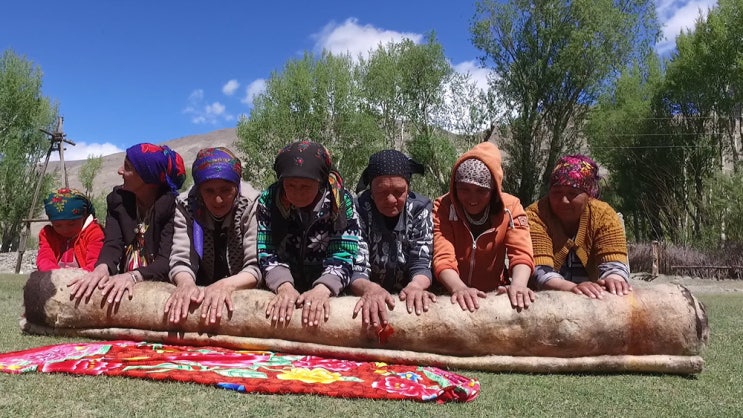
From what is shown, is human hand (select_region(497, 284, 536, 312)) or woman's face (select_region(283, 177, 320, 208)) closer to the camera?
human hand (select_region(497, 284, 536, 312))

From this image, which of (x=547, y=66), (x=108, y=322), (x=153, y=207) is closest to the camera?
(x=108, y=322)

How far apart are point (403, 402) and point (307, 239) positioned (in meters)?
1.55

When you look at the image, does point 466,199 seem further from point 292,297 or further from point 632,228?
point 632,228

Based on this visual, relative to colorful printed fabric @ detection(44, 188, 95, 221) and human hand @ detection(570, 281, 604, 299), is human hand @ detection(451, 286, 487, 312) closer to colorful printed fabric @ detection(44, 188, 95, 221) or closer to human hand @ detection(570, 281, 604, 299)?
human hand @ detection(570, 281, 604, 299)

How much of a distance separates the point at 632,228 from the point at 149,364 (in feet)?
123

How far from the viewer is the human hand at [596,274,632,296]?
333cm

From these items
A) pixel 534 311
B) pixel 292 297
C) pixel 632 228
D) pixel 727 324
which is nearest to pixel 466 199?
pixel 534 311

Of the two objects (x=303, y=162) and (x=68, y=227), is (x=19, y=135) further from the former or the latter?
(x=303, y=162)

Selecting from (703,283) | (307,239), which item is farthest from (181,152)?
(307,239)

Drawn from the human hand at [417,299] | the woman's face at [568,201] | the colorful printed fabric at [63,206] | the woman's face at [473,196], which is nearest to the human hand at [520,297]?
the human hand at [417,299]

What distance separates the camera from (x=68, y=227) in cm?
472

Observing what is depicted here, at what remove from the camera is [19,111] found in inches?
1079

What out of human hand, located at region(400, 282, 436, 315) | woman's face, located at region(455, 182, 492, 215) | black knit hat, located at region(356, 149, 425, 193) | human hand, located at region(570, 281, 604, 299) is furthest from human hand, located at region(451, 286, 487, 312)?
black knit hat, located at region(356, 149, 425, 193)

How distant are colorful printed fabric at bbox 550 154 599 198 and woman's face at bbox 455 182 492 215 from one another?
1.73 feet
